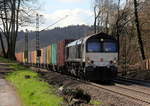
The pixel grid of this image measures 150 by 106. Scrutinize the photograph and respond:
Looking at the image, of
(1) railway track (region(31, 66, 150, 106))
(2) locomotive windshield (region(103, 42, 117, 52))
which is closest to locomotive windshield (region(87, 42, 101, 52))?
(2) locomotive windshield (region(103, 42, 117, 52))

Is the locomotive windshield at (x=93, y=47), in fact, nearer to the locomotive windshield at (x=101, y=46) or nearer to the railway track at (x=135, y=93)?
the locomotive windshield at (x=101, y=46)

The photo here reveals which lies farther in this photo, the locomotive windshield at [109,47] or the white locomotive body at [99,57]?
the locomotive windshield at [109,47]

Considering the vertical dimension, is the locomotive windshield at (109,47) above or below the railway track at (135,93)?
above

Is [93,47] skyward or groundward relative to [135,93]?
skyward

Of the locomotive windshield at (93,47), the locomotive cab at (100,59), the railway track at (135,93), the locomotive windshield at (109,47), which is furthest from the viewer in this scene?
the locomotive windshield at (109,47)

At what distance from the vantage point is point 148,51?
57062 mm

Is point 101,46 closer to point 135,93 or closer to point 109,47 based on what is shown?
point 109,47

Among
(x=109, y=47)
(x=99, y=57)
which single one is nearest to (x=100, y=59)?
(x=99, y=57)

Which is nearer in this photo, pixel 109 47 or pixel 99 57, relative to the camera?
pixel 99 57

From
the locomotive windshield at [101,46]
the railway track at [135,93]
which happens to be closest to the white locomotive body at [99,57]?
the locomotive windshield at [101,46]

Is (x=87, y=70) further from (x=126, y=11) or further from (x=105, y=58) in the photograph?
(x=126, y=11)

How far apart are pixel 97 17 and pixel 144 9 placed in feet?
50.0

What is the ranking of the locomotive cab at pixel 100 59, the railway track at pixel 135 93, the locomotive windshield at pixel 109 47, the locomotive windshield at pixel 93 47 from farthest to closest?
the locomotive windshield at pixel 109 47
the locomotive windshield at pixel 93 47
the locomotive cab at pixel 100 59
the railway track at pixel 135 93

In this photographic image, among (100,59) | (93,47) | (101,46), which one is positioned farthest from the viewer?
(101,46)
